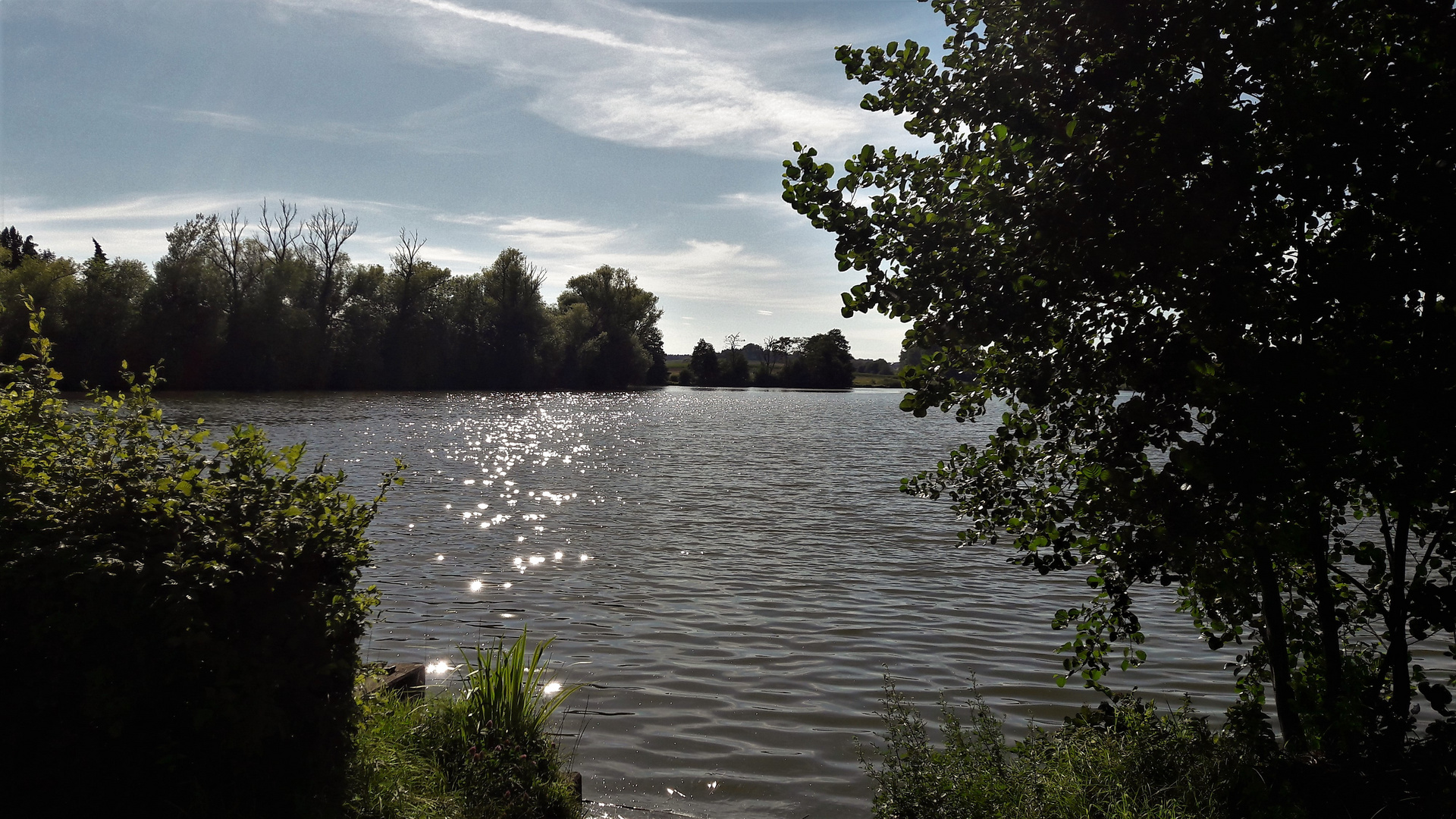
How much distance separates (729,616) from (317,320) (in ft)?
275

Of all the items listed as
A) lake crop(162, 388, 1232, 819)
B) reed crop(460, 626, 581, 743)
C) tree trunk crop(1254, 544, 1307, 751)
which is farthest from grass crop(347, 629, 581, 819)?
tree trunk crop(1254, 544, 1307, 751)

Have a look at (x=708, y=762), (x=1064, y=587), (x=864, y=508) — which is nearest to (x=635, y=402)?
(x=864, y=508)

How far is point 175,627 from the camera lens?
3320 mm

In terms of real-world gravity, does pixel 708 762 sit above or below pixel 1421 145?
below

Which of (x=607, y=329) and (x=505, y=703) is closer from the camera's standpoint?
(x=505, y=703)

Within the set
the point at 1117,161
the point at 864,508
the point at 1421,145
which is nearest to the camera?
the point at 1421,145

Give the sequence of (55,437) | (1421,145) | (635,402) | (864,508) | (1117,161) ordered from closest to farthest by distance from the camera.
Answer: (1421,145) < (1117,161) < (55,437) < (864,508) < (635,402)

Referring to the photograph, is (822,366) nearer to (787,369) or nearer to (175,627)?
(787,369)

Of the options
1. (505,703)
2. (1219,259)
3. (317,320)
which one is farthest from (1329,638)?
(317,320)

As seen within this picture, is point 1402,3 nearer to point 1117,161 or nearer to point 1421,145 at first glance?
point 1421,145

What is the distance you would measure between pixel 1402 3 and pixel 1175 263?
1.32 meters

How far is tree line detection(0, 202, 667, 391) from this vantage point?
221ft

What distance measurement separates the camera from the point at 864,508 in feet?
63.4

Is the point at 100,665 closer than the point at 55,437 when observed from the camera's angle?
Yes
